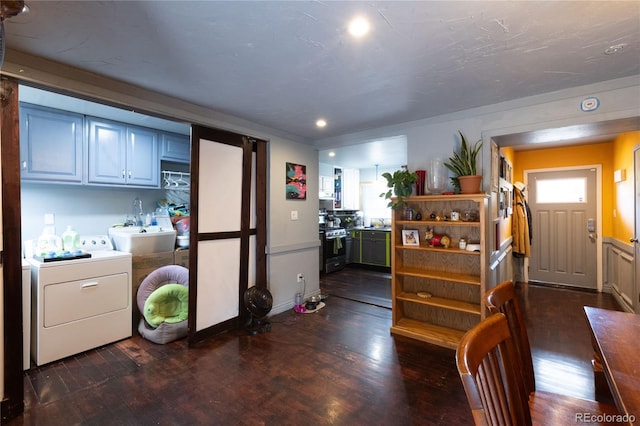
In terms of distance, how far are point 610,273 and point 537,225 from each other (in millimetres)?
1118

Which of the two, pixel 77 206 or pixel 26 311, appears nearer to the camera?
pixel 26 311

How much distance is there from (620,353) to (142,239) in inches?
147

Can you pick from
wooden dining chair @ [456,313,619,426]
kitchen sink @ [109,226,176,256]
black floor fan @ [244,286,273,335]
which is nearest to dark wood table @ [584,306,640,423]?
wooden dining chair @ [456,313,619,426]

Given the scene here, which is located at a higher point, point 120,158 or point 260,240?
point 120,158

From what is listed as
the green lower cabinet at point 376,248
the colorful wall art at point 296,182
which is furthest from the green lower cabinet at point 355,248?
the colorful wall art at point 296,182

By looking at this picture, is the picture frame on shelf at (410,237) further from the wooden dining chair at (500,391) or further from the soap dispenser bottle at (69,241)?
the soap dispenser bottle at (69,241)

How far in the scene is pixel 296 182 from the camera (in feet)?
12.2

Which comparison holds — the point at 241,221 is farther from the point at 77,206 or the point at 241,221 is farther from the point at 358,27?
the point at 358,27

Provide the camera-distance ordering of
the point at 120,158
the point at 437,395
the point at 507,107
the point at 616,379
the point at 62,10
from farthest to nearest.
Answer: the point at 120,158 → the point at 507,107 → the point at 437,395 → the point at 62,10 → the point at 616,379

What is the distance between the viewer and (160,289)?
2893 mm

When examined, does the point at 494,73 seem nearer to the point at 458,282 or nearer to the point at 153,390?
the point at 458,282

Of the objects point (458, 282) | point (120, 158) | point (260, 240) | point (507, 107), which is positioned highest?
point (507, 107)

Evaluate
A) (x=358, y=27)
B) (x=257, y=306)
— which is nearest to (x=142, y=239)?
(x=257, y=306)

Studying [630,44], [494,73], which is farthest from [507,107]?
[630,44]
